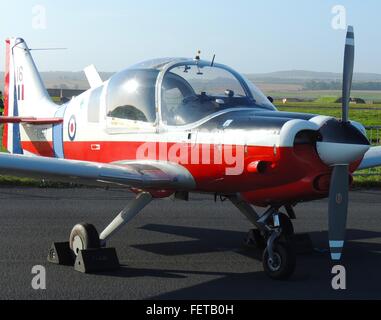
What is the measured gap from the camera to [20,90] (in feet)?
38.7

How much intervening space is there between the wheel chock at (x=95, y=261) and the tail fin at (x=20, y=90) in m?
4.11

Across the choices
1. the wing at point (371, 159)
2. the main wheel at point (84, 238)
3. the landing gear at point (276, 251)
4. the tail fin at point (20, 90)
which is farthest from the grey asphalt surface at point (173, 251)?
the tail fin at point (20, 90)

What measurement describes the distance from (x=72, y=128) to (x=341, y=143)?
→ 4.15 meters

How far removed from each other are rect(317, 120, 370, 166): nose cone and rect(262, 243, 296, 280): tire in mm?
1027

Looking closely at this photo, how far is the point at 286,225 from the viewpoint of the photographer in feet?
29.1

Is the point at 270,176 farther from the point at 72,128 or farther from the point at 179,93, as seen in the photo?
the point at 72,128

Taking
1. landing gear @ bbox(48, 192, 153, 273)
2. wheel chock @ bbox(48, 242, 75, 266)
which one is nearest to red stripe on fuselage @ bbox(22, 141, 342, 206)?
landing gear @ bbox(48, 192, 153, 273)

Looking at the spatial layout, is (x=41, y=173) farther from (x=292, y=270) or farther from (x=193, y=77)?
(x=292, y=270)

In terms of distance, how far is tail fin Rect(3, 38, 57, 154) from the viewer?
446 inches

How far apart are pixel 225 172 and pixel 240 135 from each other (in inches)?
18.5

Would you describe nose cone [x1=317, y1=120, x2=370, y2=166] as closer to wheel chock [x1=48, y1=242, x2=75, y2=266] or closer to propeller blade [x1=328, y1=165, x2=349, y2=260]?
propeller blade [x1=328, y1=165, x2=349, y2=260]
